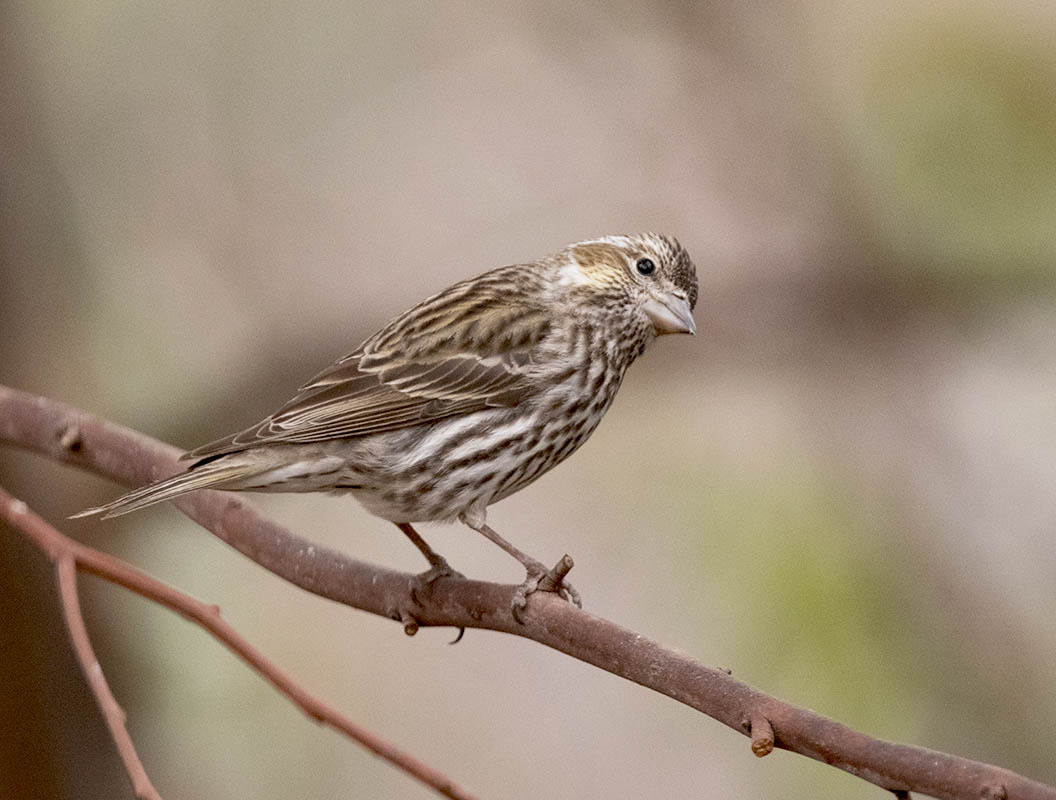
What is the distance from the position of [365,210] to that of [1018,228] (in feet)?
10.7

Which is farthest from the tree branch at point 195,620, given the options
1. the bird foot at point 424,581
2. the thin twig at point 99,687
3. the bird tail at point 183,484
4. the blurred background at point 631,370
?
the blurred background at point 631,370

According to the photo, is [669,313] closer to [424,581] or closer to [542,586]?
[424,581]

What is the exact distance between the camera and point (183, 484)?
3432mm

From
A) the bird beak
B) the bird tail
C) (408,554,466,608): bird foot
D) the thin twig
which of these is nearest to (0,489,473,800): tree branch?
the thin twig

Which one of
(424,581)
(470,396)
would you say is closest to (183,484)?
(424,581)

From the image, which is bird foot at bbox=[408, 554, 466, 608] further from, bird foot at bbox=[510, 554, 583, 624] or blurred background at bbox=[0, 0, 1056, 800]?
blurred background at bbox=[0, 0, 1056, 800]

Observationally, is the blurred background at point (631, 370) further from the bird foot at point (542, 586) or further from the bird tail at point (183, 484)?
the bird foot at point (542, 586)

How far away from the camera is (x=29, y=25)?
6.56 m

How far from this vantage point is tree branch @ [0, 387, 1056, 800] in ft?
6.66

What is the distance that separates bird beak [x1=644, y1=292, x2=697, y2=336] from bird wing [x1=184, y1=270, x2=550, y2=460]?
0.31 m

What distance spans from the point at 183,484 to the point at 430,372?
86 centimetres

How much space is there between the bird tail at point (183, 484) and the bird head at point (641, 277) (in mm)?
1189

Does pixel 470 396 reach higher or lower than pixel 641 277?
lower

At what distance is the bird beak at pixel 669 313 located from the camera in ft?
13.2
